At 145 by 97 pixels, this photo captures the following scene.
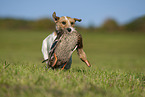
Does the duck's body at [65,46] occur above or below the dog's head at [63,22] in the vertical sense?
below

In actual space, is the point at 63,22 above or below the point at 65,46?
above

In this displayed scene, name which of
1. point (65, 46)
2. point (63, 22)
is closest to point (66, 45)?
point (65, 46)

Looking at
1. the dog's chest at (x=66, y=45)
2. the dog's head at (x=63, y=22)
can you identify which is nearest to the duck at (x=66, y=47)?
the dog's chest at (x=66, y=45)

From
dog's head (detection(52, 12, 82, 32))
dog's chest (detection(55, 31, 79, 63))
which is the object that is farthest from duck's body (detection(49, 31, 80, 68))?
dog's head (detection(52, 12, 82, 32))

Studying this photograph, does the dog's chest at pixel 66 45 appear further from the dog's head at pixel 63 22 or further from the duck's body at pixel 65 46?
the dog's head at pixel 63 22

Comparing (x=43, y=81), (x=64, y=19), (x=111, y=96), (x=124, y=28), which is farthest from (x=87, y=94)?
(x=124, y=28)

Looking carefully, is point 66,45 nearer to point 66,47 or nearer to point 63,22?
point 66,47

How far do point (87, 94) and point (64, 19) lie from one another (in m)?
2.80

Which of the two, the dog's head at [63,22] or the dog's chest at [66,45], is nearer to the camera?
the dog's chest at [66,45]

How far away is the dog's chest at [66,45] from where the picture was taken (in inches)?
163

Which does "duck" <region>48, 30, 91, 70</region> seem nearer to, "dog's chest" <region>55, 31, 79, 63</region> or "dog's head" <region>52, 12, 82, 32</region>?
"dog's chest" <region>55, 31, 79, 63</region>

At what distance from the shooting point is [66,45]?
414 centimetres

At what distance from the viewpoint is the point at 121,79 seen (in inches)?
155

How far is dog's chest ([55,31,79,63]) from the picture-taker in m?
4.14
